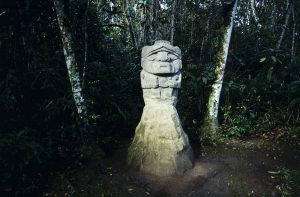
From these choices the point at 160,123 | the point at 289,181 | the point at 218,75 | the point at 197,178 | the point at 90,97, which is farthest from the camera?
the point at 218,75

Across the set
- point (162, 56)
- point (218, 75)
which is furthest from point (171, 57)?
point (218, 75)

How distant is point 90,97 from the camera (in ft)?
21.0

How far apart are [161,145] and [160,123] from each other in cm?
39

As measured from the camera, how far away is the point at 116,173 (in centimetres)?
548

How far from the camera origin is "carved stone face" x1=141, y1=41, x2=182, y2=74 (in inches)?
212

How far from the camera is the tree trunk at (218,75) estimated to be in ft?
21.5

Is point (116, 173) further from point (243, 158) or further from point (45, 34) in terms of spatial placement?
point (45, 34)

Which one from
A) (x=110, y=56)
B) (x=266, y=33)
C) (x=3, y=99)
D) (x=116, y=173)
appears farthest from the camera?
(x=266, y=33)

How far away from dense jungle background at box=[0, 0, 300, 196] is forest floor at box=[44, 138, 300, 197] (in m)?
0.18

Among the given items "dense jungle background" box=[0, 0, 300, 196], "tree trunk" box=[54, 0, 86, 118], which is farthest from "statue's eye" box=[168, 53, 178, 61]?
"tree trunk" box=[54, 0, 86, 118]

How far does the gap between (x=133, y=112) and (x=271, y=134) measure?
3319 millimetres

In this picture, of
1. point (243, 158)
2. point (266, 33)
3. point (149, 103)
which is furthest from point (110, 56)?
point (266, 33)

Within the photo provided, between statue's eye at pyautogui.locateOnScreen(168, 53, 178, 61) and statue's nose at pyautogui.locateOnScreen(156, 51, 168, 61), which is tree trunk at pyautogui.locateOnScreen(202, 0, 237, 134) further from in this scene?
statue's nose at pyautogui.locateOnScreen(156, 51, 168, 61)

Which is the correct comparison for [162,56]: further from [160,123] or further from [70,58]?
[70,58]
